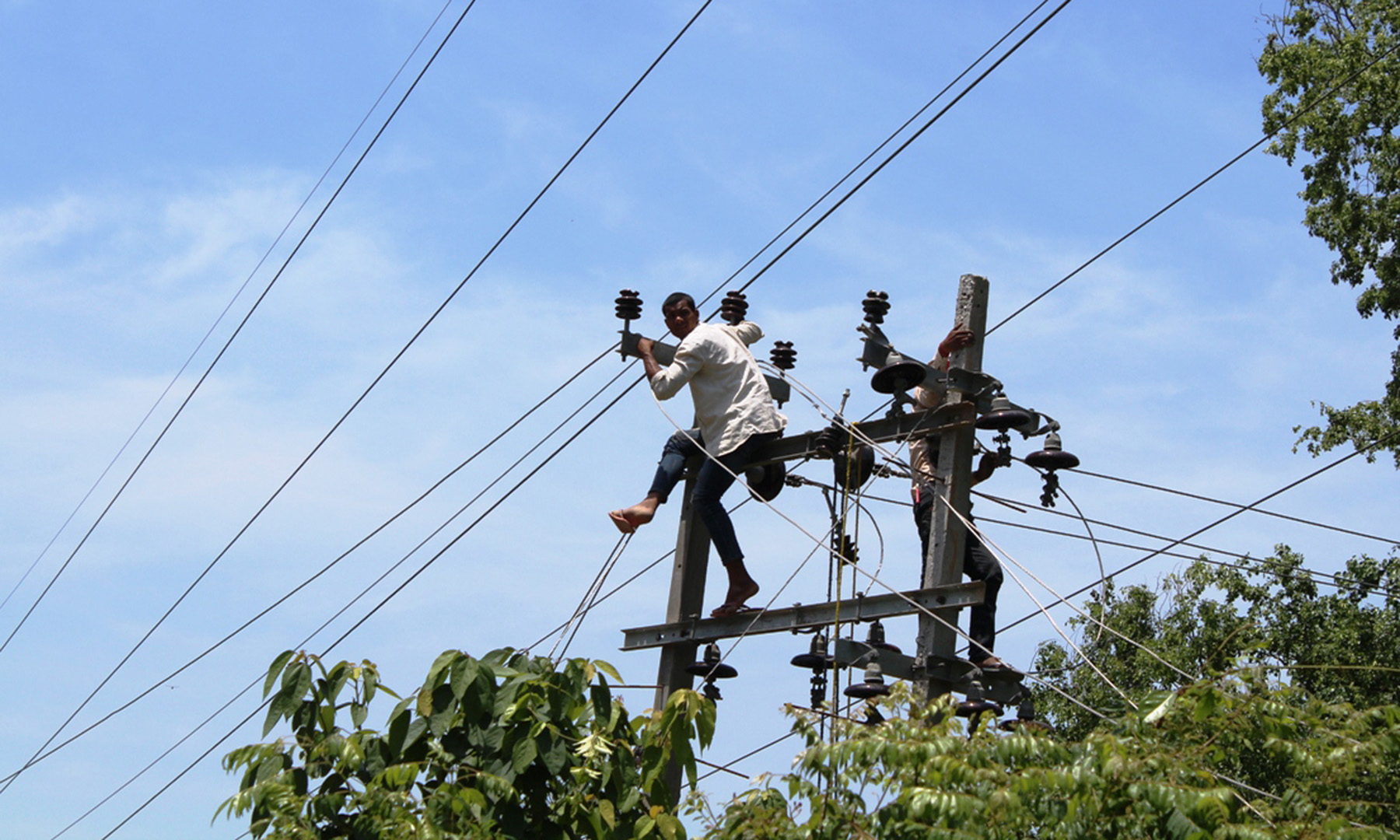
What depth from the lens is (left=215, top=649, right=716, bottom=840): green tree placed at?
21.0ft

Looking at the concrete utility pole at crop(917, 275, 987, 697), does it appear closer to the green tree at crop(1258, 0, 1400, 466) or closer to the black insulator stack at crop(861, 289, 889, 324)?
the black insulator stack at crop(861, 289, 889, 324)

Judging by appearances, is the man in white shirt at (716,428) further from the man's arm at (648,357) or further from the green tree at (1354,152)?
the green tree at (1354,152)

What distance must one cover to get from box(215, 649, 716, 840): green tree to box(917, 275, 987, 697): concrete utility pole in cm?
180

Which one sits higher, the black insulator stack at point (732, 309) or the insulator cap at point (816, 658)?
the black insulator stack at point (732, 309)

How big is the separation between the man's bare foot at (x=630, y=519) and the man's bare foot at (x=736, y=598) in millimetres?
640

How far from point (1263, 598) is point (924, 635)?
16.9 m

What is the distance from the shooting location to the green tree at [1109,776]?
502 cm

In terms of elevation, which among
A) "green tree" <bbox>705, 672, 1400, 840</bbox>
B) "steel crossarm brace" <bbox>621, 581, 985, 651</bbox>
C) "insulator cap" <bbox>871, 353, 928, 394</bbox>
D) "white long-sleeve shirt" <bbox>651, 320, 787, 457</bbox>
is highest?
"white long-sleeve shirt" <bbox>651, 320, 787, 457</bbox>

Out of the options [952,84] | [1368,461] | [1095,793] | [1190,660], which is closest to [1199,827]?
[1095,793]

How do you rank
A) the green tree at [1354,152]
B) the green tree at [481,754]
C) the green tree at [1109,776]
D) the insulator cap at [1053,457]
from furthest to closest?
1. the green tree at [1354,152]
2. the insulator cap at [1053,457]
3. the green tree at [481,754]
4. the green tree at [1109,776]

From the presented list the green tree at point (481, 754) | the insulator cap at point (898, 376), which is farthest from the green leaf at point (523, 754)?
the insulator cap at point (898, 376)

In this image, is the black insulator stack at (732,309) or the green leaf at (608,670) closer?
the green leaf at (608,670)

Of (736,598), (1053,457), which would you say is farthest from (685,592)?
(1053,457)

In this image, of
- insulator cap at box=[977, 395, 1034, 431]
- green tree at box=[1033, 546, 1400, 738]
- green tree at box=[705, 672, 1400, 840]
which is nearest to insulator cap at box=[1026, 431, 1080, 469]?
insulator cap at box=[977, 395, 1034, 431]
